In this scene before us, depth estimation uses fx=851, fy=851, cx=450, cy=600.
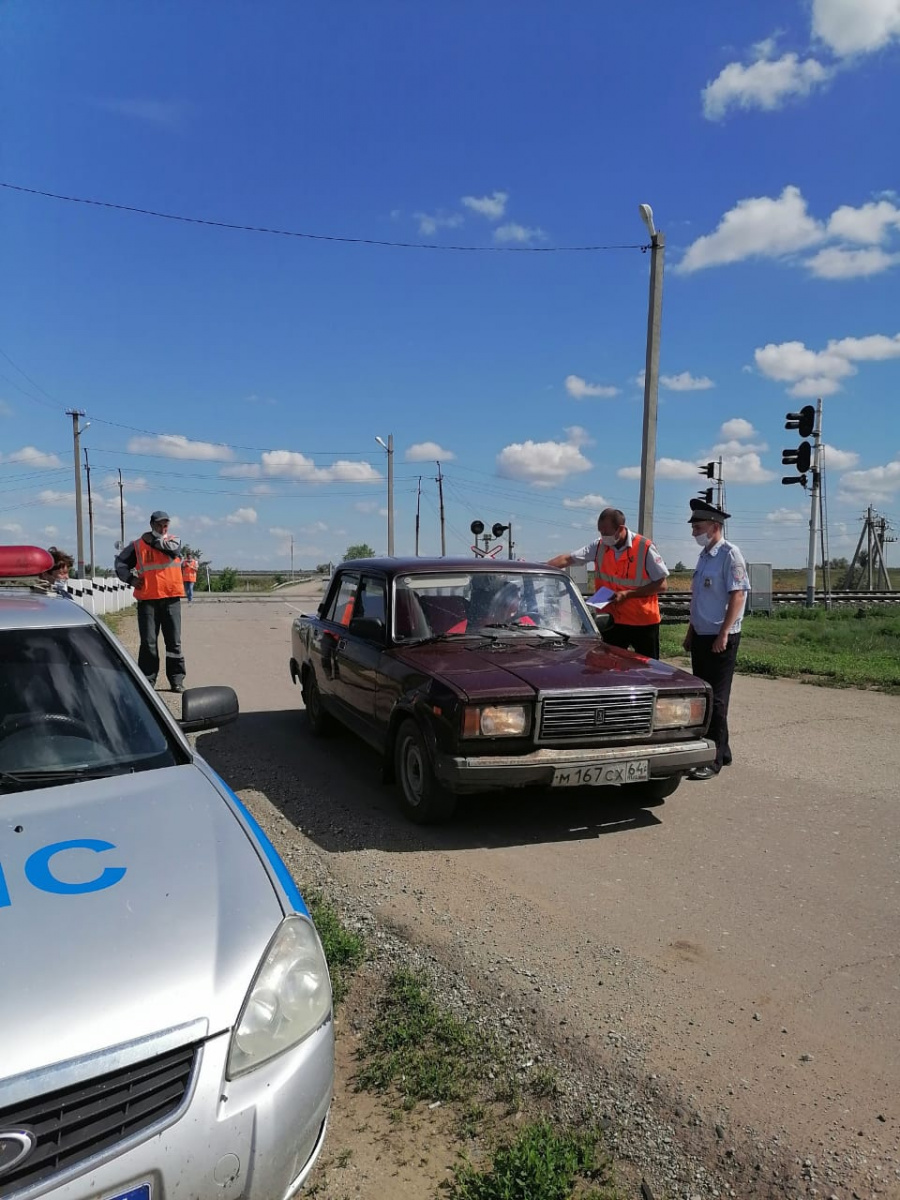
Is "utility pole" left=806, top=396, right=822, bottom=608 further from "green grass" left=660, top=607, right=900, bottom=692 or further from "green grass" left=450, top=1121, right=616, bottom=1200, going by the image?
"green grass" left=450, top=1121, right=616, bottom=1200

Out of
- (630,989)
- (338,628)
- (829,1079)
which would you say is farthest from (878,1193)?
(338,628)

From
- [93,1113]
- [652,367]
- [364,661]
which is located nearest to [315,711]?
[364,661]

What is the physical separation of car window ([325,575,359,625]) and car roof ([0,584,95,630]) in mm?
3198

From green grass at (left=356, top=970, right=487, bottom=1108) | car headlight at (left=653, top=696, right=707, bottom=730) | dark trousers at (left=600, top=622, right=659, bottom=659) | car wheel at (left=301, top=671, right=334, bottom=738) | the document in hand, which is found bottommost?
green grass at (left=356, top=970, right=487, bottom=1108)

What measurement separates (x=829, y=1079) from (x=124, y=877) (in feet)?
7.38

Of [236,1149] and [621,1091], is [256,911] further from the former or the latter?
[621,1091]

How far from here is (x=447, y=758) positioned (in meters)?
4.63

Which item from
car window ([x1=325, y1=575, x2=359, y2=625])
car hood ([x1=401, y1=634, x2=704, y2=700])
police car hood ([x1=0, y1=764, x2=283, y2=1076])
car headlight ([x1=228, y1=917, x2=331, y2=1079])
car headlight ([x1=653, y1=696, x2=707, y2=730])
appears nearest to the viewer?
police car hood ([x1=0, y1=764, x2=283, y2=1076])

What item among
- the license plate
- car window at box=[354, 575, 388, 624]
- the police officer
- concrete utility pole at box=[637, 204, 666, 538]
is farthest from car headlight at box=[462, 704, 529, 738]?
concrete utility pole at box=[637, 204, 666, 538]

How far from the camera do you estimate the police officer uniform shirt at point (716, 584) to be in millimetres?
6359

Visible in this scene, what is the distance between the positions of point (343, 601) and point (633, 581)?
2414 millimetres

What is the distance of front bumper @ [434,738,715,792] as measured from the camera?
457 centimetres

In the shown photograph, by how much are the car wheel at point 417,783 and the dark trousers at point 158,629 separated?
16.3ft

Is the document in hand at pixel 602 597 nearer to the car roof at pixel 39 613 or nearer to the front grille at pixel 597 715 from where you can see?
the front grille at pixel 597 715
